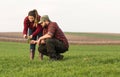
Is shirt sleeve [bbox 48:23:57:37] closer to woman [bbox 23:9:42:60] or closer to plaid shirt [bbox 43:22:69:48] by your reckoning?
plaid shirt [bbox 43:22:69:48]

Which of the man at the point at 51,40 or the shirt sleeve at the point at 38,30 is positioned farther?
the shirt sleeve at the point at 38,30

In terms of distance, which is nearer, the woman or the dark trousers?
the dark trousers

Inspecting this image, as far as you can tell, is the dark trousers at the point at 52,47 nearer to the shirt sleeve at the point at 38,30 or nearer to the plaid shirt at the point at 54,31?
the plaid shirt at the point at 54,31

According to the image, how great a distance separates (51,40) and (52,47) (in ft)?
0.66

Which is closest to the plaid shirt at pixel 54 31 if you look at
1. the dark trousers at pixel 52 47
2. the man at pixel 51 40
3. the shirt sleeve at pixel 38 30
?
the man at pixel 51 40

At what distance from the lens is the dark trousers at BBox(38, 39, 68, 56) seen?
425 inches

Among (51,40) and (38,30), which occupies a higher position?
(38,30)

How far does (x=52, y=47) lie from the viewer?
10852mm

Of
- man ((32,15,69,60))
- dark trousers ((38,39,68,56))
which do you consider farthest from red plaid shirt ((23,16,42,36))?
dark trousers ((38,39,68,56))

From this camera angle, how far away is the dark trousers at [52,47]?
10789 mm

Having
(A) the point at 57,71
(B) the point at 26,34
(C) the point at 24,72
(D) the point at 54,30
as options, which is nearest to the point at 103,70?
(A) the point at 57,71

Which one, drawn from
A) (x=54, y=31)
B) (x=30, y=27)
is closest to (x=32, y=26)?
(x=30, y=27)

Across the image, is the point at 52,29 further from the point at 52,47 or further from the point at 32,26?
the point at 32,26

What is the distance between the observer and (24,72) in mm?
8711
